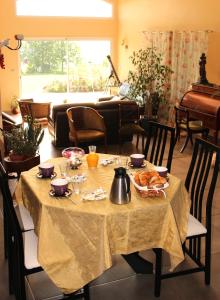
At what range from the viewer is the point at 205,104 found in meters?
6.28

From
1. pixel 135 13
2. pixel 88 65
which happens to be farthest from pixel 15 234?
pixel 88 65

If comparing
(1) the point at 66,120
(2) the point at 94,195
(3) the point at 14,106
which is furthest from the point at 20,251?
(3) the point at 14,106

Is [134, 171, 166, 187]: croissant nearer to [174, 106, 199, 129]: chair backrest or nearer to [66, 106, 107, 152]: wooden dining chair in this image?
[66, 106, 107, 152]: wooden dining chair

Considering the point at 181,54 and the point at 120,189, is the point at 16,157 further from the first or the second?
the point at 181,54

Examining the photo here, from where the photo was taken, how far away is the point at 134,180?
111 inches

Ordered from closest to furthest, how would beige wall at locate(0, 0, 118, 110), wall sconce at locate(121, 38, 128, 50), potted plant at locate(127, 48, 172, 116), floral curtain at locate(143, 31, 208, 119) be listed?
1. floral curtain at locate(143, 31, 208, 119)
2. potted plant at locate(127, 48, 172, 116)
3. beige wall at locate(0, 0, 118, 110)
4. wall sconce at locate(121, 38, 128, 50)

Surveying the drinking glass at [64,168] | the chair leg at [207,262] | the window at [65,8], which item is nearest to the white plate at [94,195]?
the drinking glass at [64,168]

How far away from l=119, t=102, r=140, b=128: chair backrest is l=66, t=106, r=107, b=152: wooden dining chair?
1.34 ft

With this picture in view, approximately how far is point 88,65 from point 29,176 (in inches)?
321

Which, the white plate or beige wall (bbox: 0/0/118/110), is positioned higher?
beige wall (bbox: 0/0/118/110)

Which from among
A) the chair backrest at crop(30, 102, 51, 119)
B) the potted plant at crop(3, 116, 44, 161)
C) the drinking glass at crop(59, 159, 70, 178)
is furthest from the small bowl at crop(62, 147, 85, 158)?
the chair backrest at crop(30, 102, 51, 119)

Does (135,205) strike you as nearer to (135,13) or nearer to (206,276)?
(206,276)

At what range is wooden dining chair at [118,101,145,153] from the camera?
6602 mm

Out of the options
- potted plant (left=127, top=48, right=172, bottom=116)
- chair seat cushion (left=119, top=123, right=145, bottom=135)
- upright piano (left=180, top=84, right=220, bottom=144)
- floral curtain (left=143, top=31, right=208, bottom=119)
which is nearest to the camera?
upright piano (left=180, top=84, right=220, bottom=144)
